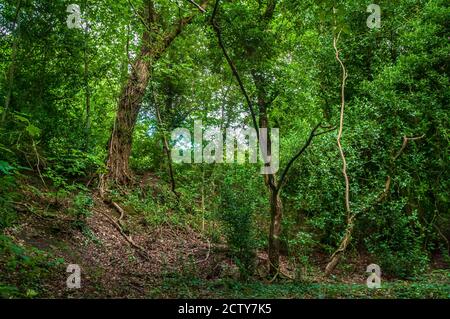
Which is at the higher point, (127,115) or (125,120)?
(127,115)

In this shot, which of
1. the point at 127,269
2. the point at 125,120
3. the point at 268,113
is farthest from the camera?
the point at 125,120

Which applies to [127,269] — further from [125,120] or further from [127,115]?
[127,115]

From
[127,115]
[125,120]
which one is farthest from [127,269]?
[127,115]

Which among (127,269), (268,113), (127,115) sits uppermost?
(127,115)

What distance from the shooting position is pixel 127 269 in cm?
727

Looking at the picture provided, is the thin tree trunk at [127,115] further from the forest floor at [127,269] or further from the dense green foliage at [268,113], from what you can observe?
the forest floor at [127,269]

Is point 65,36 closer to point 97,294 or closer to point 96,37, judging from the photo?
point 96,37

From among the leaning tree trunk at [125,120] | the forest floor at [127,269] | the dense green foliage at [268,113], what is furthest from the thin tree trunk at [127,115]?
the forest floor at [127,269]

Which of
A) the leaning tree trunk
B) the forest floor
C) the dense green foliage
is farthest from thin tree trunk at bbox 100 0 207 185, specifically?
the forest floor

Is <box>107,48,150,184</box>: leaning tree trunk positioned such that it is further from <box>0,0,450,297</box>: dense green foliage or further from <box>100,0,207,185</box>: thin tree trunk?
<box>0,0,450,297</box>: dense green foliage

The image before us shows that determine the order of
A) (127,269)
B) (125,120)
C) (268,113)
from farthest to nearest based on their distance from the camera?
(125,120), (268,113), (127,269)

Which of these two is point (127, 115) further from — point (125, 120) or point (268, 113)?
point (268, 113)

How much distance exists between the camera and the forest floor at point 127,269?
17.0ft

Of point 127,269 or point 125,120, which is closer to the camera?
point 127,269
